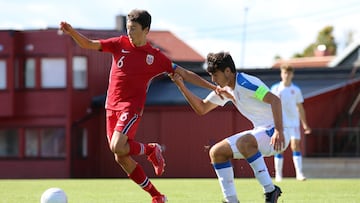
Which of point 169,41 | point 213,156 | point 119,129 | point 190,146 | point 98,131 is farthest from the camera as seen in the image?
point 169,41

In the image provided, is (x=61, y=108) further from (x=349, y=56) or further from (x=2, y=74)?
(x=349, y=56)

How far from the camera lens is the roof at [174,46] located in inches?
2259

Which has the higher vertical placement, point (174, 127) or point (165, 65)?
point (165, 65)

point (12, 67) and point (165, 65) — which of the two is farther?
point (12, 67)

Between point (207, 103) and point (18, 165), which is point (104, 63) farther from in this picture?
point (207, 103)

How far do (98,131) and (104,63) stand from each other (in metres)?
2.66

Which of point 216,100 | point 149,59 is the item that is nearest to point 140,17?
point 149,59

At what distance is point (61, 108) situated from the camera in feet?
123

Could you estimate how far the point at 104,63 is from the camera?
3772 centimetres

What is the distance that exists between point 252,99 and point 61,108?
27698 mm

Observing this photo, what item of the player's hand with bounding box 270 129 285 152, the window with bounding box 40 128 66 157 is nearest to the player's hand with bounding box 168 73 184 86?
the player's hand with bounding box 270 129 285 152

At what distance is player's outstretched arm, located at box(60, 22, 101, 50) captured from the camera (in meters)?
11.1

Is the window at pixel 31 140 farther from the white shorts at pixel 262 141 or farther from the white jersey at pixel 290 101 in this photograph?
the white shorts at pixel 262 141

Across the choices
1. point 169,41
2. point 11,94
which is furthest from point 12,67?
point 169,41
